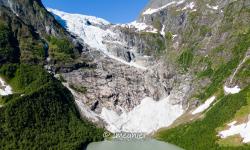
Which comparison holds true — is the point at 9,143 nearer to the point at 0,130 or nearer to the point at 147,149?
the point at 0,130

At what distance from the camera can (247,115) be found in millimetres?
199000

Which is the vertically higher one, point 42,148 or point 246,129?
point 246,129

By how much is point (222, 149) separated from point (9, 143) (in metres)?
Result: 87.2

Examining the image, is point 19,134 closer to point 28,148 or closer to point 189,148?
point 28,148

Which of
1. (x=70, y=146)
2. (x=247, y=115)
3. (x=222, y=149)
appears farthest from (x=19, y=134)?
(x=247, y=115)

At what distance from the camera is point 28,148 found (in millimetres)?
188750

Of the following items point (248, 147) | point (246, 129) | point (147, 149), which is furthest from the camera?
point (147, 149)

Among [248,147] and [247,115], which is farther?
[247,115]

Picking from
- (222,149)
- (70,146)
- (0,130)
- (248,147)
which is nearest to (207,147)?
(222,149)

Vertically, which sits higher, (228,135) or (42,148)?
(228,135)

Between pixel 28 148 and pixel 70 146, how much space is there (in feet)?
63.7

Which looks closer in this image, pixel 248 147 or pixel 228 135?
pixel 248 147

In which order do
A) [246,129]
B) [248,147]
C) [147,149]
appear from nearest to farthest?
1. [248,147]
2. [246,129]
3. [147,149]

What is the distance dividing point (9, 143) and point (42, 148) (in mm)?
13813
